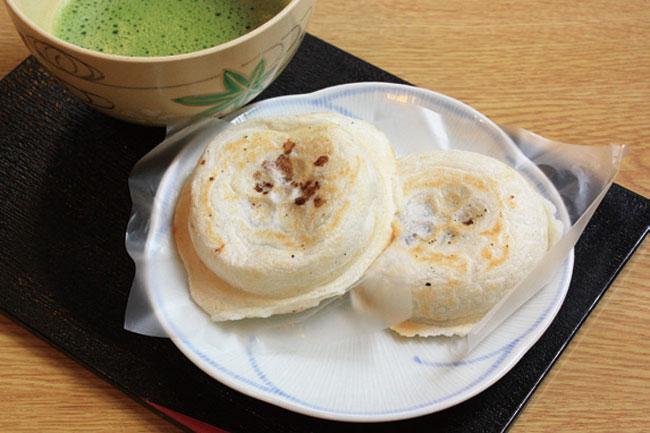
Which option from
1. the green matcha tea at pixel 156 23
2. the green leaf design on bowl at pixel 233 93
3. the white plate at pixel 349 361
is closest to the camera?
the white plate at pixel 349 361

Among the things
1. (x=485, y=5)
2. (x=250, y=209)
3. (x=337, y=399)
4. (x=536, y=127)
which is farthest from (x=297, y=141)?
(x=485, y=5)

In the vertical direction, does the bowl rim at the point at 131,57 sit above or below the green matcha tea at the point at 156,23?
above

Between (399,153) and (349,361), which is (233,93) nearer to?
(399,153)

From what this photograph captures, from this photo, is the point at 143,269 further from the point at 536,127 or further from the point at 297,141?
the point at 536,127

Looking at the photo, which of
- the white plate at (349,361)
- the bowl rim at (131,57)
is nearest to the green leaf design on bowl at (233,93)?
the bowl rim at (131,57)

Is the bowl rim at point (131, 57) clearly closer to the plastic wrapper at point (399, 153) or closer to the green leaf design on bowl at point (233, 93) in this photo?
the green leaf design on bowl at point (233, 93)

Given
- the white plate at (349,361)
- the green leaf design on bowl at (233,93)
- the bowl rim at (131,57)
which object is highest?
the bowl rim at (131,57)
